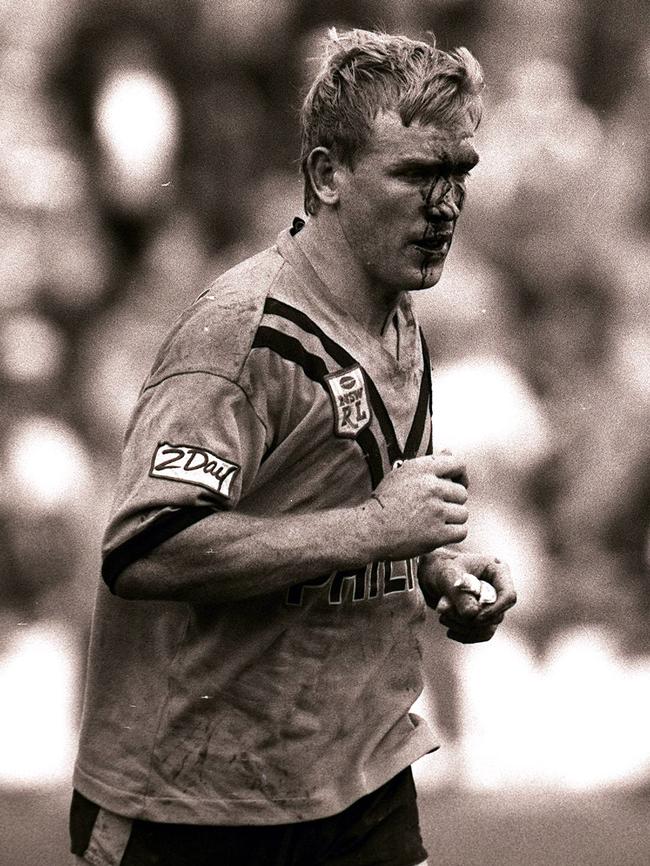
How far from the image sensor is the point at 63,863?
5.40 m

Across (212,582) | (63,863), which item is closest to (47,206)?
(63,863)

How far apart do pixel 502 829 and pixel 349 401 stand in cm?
327

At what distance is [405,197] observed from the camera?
2.90 metres

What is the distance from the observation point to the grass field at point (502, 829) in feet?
18.1

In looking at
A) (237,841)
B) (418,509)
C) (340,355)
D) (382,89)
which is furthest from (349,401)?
(237,841)

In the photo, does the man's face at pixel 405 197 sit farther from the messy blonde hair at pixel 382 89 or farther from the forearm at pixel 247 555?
the forearm at pixel 247 555

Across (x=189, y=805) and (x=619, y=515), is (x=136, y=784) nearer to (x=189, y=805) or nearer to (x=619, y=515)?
(x=189, y=805)

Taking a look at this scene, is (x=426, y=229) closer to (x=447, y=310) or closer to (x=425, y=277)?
(x=425, y=277)

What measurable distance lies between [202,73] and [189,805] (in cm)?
383

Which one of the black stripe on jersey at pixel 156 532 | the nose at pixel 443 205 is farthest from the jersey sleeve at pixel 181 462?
the nose at pixel 443 205

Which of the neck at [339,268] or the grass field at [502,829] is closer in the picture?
the neck at [339,268]

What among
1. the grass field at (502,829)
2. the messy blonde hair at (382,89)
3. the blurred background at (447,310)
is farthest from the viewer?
the blurred background at (447,310)

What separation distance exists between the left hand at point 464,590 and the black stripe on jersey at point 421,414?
0.19 m

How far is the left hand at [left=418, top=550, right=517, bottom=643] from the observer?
9.93 ft
